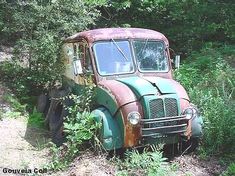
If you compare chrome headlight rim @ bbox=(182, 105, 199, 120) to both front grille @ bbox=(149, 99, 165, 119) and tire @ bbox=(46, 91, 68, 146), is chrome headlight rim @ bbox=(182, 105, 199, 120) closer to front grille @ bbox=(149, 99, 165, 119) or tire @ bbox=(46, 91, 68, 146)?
front grille @ bbox=(149, 99, 165, 119)

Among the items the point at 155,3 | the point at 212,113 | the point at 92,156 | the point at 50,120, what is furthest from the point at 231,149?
the point at 155,3

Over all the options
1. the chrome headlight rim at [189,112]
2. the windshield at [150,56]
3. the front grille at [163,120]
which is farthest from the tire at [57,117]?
the chrome headlight rim at [189,112]

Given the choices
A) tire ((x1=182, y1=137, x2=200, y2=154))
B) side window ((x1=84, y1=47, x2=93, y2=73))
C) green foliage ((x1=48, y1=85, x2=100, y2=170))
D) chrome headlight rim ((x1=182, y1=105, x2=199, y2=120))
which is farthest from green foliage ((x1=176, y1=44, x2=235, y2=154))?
side window ((x1=84, y1=47, x2=93, y2=73))

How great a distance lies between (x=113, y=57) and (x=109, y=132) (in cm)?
174

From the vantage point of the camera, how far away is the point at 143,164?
6746 mm

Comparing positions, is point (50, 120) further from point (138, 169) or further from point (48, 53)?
point (138, 169)

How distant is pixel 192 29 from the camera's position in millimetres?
14719

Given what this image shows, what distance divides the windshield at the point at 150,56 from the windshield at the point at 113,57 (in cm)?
19

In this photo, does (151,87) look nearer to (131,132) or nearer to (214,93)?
(131,132)

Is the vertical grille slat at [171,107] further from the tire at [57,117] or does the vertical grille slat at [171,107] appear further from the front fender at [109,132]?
the tire at [57,117]

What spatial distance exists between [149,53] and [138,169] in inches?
107

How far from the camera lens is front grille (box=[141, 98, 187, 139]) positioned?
7059 millimetres

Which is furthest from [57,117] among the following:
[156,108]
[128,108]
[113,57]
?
[156,108]

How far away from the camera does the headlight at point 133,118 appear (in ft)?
23.1
